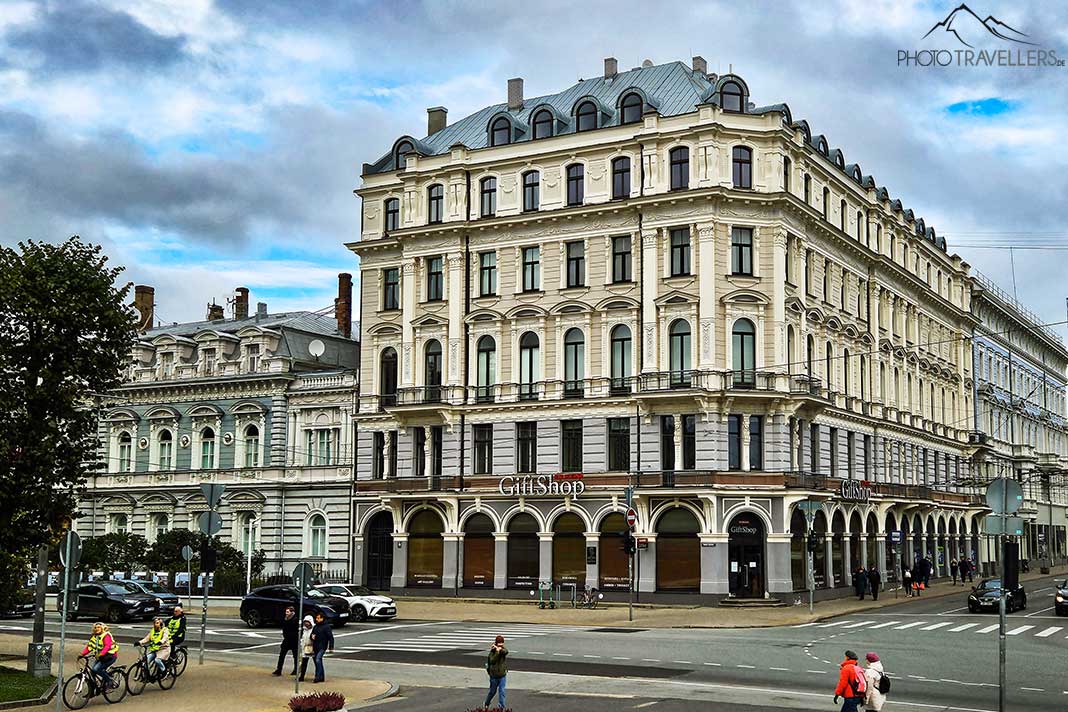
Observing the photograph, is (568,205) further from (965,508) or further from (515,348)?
(965,508)

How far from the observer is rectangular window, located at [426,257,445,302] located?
63.7 metres

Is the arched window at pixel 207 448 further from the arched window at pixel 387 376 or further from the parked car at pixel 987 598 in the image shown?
the parked car at pixel 987 598

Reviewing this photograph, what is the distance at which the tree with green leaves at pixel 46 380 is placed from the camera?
27250 millimetres

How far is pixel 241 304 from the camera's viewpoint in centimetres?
8362

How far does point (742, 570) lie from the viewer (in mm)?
54531

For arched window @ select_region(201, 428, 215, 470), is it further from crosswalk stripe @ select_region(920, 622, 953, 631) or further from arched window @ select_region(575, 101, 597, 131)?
crosswalk stripe @ select_region(920, 622, 953, 631)

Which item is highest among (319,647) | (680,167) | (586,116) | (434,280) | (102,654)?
(586,116)

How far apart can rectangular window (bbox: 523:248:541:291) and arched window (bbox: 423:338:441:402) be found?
594cm

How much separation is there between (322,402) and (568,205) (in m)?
18.5

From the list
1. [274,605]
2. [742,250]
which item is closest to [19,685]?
[274,605]

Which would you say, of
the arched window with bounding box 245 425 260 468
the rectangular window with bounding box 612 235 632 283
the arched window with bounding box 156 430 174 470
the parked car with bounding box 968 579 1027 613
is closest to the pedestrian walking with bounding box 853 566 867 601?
the parked car with bounding box 968 579 1027 613

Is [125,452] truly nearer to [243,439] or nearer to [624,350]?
[243,439]

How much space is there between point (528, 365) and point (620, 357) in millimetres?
5139

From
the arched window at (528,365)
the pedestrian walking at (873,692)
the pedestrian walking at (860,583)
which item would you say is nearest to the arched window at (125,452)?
the arched window at (528,365)
